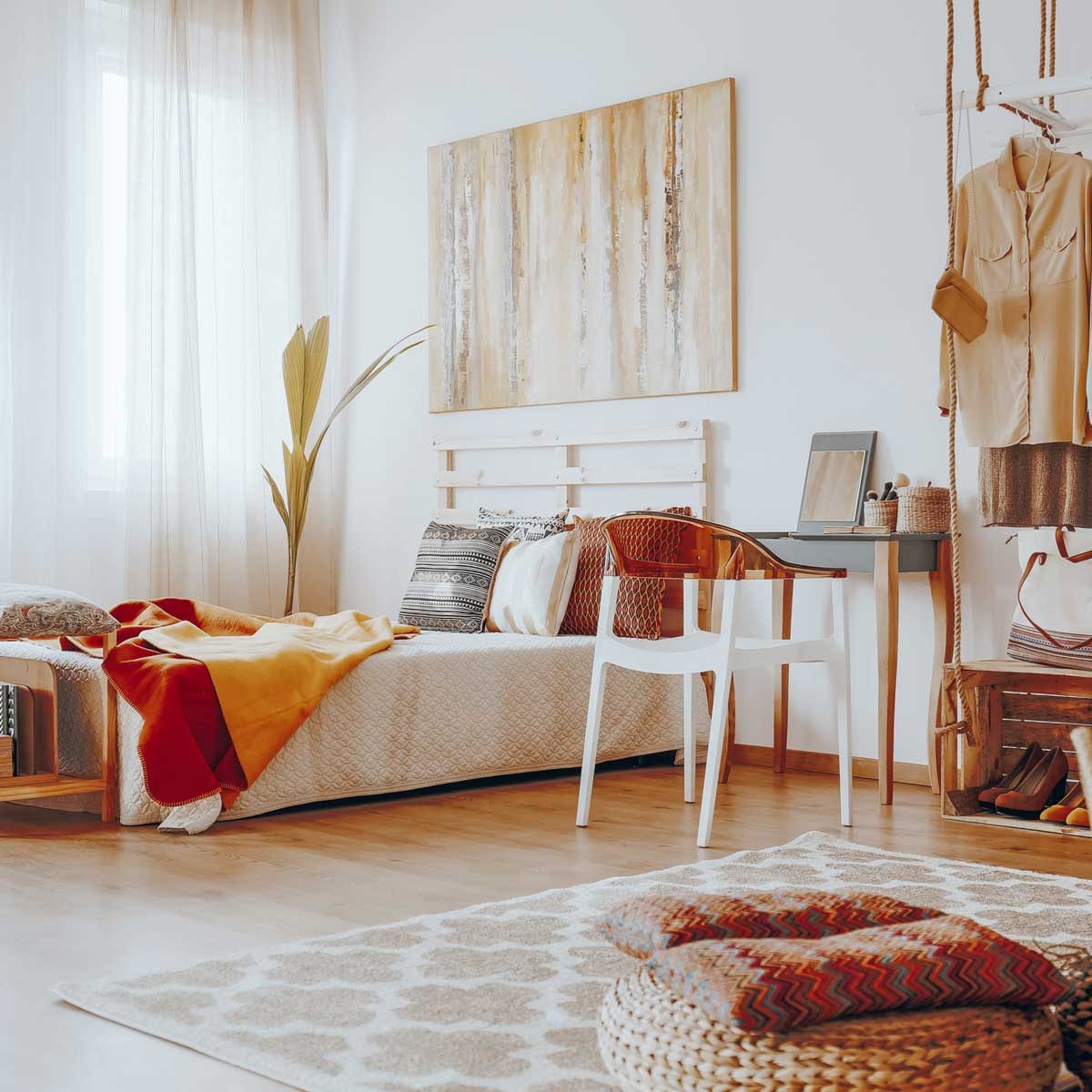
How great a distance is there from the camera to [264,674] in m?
3.59

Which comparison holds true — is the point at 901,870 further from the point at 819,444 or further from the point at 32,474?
the point at 32,474

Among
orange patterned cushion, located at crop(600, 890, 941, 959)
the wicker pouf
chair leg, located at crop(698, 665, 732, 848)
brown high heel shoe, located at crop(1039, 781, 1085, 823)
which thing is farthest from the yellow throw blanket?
the wicker pouf

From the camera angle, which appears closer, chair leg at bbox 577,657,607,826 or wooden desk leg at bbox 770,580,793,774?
chair leg at bbox 577,657,607,826

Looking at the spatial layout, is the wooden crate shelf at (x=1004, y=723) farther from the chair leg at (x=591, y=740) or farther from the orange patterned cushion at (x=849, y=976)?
the orange patterned cushion at (x=849, y=976)

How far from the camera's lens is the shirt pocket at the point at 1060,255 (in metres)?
3.32

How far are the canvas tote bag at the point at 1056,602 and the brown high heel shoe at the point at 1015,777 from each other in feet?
0.94

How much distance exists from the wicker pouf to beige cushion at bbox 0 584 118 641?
2.30 m

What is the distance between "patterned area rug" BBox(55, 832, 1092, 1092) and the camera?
5.93 feet

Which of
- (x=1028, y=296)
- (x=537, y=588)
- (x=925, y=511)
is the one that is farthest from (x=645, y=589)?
(x=1028, y=296)

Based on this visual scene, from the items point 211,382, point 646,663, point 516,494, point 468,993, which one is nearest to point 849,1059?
point 468,993

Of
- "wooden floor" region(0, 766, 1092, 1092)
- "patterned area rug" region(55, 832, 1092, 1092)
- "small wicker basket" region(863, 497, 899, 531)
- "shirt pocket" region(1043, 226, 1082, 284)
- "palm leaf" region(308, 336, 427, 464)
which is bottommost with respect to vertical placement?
"wooden floor" region(0, 766, 1092, 1092)

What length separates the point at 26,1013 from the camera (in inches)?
79.9

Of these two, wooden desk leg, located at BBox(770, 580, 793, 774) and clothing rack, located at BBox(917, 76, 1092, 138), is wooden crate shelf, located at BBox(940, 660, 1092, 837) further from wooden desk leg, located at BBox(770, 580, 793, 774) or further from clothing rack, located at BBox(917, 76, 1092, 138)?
clothing rack, located at BBox(917, 76, 1092, 138)

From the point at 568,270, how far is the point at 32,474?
2.01 metres
